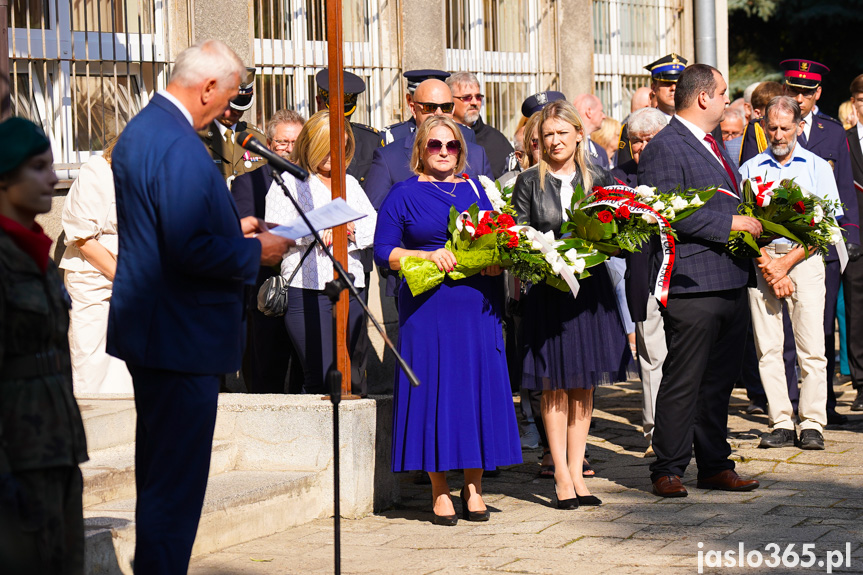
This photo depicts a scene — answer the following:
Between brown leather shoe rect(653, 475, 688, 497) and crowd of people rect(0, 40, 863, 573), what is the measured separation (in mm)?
18

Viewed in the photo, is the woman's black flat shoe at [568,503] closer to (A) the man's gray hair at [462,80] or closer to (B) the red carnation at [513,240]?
(B) the red carnation at [513,240]

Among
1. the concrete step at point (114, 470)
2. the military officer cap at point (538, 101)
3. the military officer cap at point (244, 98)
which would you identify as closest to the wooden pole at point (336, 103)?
the concrete step at point (114, 470)

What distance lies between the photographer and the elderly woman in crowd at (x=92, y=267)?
6.86 meters

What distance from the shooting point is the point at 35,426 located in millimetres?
3322

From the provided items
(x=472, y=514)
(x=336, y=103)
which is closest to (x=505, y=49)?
(x=336, y=103)

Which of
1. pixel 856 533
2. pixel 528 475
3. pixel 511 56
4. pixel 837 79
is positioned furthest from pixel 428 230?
pixel 837 79

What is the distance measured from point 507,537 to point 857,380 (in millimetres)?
4713

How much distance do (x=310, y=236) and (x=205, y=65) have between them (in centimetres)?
277

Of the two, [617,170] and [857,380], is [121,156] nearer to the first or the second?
[617,170]

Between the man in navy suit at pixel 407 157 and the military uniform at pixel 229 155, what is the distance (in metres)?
0.83

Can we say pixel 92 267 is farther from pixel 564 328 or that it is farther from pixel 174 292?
pixel 174 292

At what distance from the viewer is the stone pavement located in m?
5.32

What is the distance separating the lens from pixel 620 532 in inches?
230

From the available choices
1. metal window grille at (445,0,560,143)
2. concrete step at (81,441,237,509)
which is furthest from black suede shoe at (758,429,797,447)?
metal window grille at (445,0,560,143)
